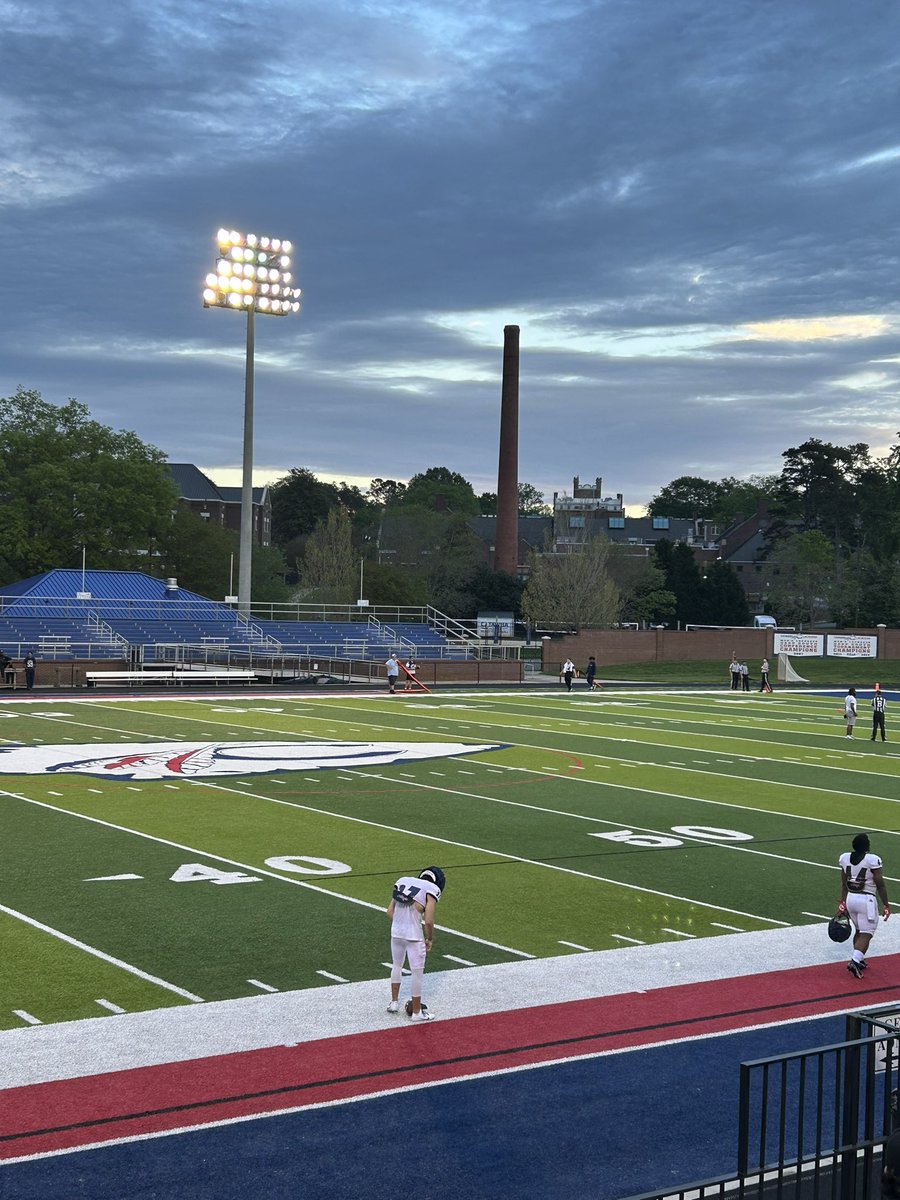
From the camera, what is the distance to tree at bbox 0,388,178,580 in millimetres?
73562

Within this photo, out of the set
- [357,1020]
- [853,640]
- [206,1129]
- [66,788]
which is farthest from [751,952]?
[853,640]

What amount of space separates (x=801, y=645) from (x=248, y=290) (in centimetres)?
3454

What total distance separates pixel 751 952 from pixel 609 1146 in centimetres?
497

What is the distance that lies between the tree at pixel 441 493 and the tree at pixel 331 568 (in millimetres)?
58829

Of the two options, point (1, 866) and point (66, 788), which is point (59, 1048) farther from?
point (66, 788)

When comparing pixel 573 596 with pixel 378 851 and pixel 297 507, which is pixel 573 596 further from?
pixel 297 507

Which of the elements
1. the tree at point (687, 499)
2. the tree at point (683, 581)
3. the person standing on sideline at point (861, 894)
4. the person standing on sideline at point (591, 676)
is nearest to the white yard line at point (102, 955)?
the person standing on sideline at point (861, 894)

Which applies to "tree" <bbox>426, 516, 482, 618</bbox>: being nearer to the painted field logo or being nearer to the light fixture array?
the light fixture array

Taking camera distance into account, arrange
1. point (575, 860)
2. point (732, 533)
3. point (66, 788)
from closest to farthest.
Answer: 1. point (575, 860)
2. point (66, 788)
3. point (732, 533)

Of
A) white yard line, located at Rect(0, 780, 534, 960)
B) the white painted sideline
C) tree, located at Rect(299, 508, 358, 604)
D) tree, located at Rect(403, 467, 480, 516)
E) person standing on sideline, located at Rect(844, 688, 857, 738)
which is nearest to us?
the white painted sideline

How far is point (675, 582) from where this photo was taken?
98.4 metres

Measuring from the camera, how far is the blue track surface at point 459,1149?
7.91m

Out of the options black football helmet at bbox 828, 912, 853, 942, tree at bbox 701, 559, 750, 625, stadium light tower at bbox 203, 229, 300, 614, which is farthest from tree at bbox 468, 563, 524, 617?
black football helmet at bbox 828, 912, 853, 942

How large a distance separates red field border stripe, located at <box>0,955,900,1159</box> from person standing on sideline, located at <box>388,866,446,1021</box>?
385mm
